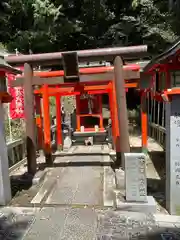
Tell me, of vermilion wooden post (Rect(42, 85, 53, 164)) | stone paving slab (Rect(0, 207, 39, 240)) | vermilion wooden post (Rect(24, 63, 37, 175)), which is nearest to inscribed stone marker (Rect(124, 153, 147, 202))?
stone paving slab (Rect(0, 207, 39, 240))

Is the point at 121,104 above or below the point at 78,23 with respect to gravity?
below

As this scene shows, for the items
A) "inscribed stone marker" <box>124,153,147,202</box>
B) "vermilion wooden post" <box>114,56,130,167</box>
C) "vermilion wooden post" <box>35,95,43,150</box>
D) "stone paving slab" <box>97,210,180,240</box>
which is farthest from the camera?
"vermilion wooden post" <box>35,95,43,150</box>

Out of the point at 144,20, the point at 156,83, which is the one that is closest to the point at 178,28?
the point at 144,20

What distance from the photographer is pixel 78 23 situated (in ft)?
74.2

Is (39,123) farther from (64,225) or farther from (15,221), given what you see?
(64,225)

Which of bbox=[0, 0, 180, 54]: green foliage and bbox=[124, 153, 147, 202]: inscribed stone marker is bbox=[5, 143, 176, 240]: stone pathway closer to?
bbox=[124, 153, 147, 202]: inscribed stone marker

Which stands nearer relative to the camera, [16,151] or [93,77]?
[93,77]

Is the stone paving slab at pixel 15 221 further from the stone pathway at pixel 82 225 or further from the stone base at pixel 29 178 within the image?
the stone base at pixel 29 178

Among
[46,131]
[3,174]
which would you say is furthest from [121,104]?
[46,131]

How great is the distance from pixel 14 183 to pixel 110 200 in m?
3.41

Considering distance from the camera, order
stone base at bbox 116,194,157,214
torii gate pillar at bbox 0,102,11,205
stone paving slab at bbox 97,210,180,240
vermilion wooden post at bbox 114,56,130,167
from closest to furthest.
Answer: stone paving slab at bbox 97,210,180,240, stone base at bbox 116,194,157,214, torii gate pillar at bbox 0,102,11,205, vermilion wooden post at bbox 114,56,130,167

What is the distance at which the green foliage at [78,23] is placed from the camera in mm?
19484

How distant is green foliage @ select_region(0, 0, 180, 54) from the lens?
19.5 metres

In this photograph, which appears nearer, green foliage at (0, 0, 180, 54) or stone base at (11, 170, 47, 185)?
stone base at (11, 170, 47, 185)
